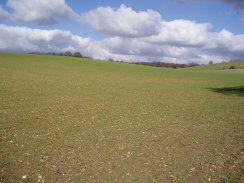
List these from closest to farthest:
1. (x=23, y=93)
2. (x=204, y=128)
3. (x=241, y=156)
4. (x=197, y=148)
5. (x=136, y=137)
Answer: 1. (x=241, y=156)
2. (x=197, y=148)
3. (x=136, y=137)
4. (x=204, y=128)
5. (x=23, y=93)

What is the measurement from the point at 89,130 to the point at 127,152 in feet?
11.0

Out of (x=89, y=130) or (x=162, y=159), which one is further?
(x=89, y=130)

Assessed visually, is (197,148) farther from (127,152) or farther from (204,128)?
(204,128)

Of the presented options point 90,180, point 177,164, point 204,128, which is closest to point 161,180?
point 177,164

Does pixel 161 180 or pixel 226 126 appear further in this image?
pixel 226 126

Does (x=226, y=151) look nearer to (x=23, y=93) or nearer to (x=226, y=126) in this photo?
(x=226, y=126)

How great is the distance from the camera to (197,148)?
1073cm

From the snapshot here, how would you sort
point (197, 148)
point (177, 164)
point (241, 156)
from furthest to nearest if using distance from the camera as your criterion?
1. point (197, 148)
2. point (241, 156)
3. point (177, 164)

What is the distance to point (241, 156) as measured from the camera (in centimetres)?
995

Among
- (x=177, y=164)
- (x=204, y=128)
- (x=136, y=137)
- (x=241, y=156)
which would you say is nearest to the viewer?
(x=177, y=164)

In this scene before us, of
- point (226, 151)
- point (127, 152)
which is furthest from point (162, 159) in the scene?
point (226, 151)

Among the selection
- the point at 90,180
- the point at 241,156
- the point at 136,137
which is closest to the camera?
the point at 90,180

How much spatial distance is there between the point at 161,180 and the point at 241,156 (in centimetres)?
366

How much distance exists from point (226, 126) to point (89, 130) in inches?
276
